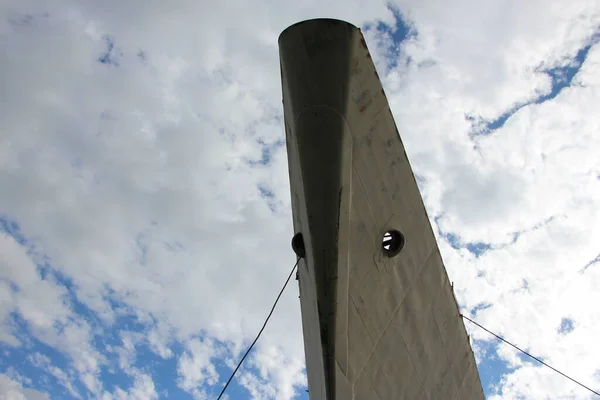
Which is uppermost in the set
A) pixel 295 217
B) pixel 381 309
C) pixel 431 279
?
pixel 431 279

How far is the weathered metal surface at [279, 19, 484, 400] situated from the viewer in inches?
224

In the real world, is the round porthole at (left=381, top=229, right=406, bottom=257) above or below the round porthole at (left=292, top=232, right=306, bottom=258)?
above

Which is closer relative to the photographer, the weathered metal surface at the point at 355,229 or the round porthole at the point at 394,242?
the weathered metal surface at the point at 355,229

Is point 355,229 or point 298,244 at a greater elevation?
point 355,229

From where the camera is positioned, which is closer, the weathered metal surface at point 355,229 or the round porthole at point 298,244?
the weathered metal surface at point 355,229

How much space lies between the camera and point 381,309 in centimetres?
685

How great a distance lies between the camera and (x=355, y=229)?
623cm

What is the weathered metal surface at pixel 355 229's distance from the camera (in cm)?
568

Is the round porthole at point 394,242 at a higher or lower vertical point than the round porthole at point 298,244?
higher

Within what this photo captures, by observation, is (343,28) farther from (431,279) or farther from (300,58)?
(431,279)

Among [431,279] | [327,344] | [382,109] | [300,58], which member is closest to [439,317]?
[431,279]

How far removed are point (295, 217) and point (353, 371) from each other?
2419 millimetres

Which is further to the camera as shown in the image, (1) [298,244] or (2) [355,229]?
(1) [298,244]

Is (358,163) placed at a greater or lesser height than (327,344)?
greater
